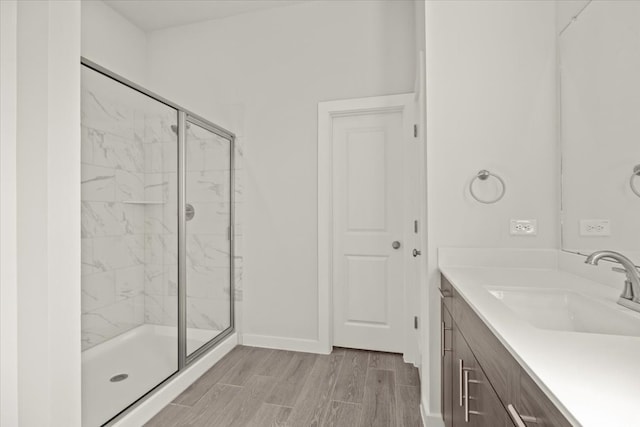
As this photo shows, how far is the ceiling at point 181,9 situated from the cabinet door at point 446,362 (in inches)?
108

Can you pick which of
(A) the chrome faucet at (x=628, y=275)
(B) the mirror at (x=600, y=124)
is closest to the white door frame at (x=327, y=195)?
(B) the mirror at (x=600, y=124)

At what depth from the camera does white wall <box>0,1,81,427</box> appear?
4.19 ft

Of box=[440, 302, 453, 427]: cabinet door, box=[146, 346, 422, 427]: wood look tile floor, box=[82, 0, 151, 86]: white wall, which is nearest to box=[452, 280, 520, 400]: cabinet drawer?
box=[440, 302, 453, 427]: cabinet door

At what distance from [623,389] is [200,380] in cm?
235

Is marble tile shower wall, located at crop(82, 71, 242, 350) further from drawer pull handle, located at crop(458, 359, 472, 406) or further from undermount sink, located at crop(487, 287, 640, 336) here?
undermount sink, located at crop(487, 287, 640, 336)

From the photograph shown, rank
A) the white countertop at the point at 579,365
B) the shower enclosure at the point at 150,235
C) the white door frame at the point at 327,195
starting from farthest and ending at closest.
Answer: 1. the white door frame at the point at 327,195
2. the shower enclosure at the point at 150,235
3. the white countertop at the point at 579,365

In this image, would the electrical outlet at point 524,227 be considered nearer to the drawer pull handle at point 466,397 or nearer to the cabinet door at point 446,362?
the cabinet door at point 446,362

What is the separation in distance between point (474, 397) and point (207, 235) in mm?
2236

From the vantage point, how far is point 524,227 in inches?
65.8

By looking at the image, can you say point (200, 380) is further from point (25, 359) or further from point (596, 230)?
point (596, 230)

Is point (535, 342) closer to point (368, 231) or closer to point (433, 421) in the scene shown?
point (433, 421)

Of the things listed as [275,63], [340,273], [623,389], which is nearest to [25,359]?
[623,389]

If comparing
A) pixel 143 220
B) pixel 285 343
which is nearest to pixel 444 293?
pixel 285 343

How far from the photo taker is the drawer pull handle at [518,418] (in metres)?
0.61
